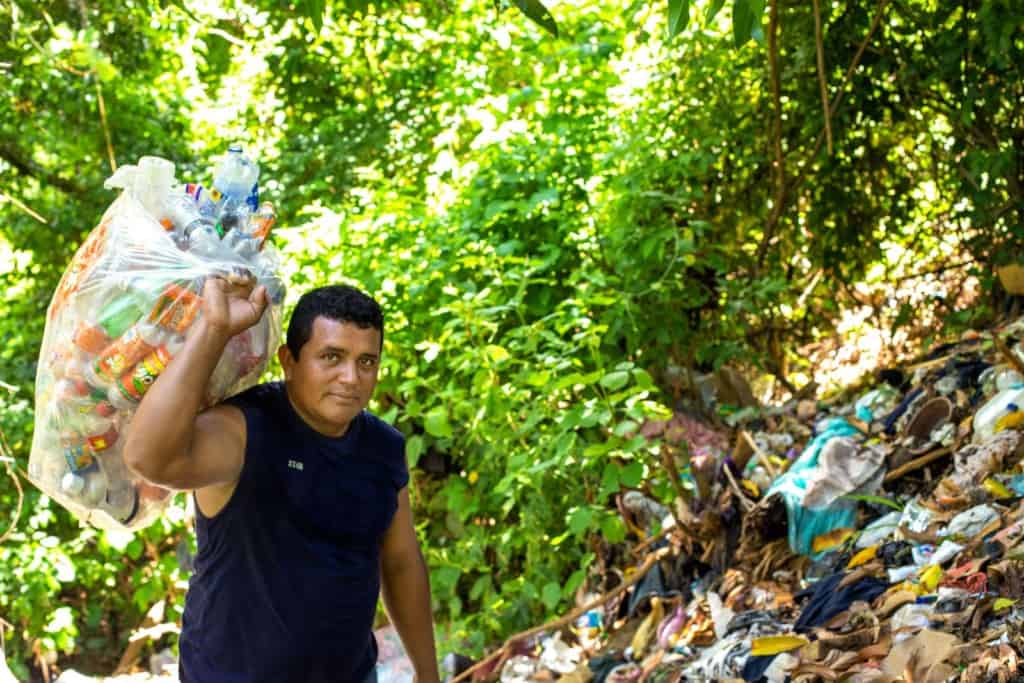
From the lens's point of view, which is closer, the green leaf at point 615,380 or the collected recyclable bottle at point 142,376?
the collected recyclable bottle at point 142,376

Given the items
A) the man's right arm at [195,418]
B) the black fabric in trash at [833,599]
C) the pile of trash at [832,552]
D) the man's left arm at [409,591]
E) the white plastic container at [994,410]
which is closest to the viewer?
the man's right arm at [195,418]

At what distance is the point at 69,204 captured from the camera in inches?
359

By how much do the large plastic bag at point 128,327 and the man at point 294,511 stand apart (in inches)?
2.8

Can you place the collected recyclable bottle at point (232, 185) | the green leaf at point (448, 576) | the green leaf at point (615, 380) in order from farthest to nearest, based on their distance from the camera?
1. the green leaf at point (448, 576)
2. the green leaf at point (615, 380)
3. the collected recyclable bottle at point (232, 185)

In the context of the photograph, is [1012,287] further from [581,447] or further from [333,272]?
[333,272]

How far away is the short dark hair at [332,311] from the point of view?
2.83 metres

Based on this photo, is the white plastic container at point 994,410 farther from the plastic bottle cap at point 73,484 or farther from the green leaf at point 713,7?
the plastic bottle cap at point 73,484

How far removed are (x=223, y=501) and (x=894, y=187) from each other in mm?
5816

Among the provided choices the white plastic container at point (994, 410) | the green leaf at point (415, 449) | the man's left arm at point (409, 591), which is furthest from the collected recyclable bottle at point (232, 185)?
the white plastic container at point (994, 410)

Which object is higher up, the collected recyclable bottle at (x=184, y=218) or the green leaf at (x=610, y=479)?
the collected recyclable bottle at (x=184, y=218)

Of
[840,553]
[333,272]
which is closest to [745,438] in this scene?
[840,553]

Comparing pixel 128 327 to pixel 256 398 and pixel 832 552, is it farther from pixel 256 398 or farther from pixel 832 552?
pixel 832 552

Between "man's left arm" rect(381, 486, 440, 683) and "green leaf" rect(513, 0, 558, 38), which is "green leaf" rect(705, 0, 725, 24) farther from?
"man's left arm" rect(381, 486, 440, 683)

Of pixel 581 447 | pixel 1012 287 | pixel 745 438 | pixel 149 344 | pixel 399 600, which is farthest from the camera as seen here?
pixel 1012 287
